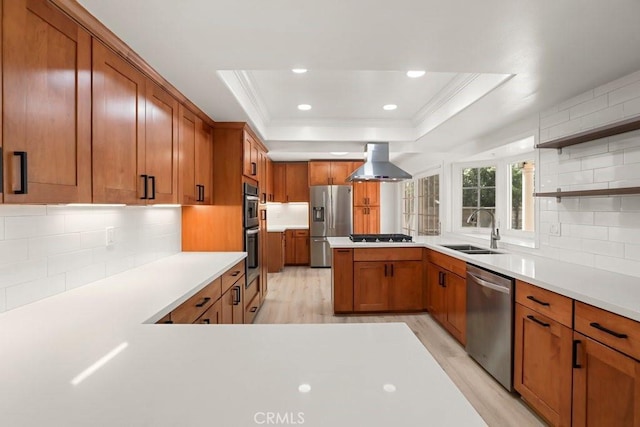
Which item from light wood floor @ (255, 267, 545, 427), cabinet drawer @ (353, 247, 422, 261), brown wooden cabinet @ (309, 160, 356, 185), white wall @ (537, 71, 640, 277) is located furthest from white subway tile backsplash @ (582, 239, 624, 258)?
brown wooden cabinet @ (309, 160, 356, 185)

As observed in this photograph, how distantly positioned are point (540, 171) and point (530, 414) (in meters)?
1.89

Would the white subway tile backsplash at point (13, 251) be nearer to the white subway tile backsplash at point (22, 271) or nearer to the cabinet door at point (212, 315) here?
the white subway tile backsplash at point (22, 271)

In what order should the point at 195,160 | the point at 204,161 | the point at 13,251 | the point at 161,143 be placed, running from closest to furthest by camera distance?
the point at 13,251, the point at 161,143, the point at 195,160, the point at 204,161

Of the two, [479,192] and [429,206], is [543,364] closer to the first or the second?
[479,192]

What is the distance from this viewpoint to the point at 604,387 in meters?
1.50

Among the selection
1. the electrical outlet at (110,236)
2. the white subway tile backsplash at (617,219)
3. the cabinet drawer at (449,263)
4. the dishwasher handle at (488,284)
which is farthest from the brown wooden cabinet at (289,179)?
the white subway tile backsplash at (617,219)

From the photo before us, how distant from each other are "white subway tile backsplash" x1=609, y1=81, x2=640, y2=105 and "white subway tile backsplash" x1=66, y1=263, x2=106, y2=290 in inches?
135

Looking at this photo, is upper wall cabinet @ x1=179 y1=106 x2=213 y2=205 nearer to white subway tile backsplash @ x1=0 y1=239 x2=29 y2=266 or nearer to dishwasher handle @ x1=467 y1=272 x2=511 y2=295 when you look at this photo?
white subway tile backsplash @ x1=0 y1=239 x2=29 y2=266

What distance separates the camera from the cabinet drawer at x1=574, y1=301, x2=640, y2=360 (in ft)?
4.44

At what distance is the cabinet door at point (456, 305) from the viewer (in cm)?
287

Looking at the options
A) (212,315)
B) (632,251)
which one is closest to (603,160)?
(632,251)

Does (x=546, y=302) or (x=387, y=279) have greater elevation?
(x=546, y=302)

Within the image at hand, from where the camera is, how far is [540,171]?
2.75 meters

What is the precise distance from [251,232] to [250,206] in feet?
0.93
